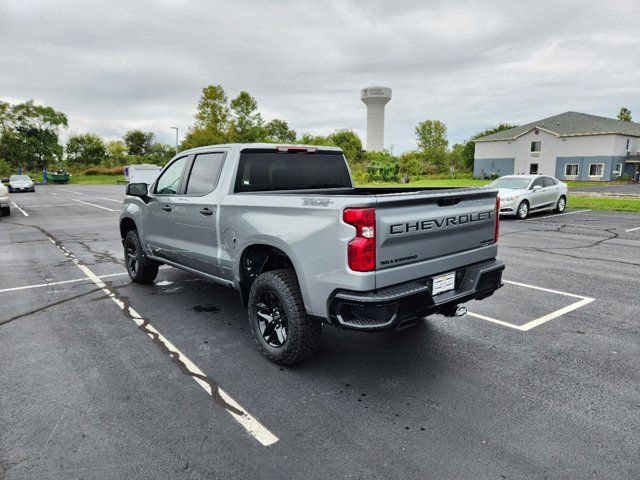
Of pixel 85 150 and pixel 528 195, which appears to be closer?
pixel 528 195

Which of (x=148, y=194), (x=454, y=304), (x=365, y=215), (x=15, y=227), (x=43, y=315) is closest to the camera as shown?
(x=365, y=215)

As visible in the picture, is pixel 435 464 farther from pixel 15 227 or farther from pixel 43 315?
pixel 15 227

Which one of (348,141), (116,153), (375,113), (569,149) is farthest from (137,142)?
(569,149)

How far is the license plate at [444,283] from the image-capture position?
3498mm

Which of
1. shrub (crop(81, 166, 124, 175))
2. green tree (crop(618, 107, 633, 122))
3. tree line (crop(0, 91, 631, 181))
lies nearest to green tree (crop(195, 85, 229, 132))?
tree line (crop(0, 91, 631, 181))

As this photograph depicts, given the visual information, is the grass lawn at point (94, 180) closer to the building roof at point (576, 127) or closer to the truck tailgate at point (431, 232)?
the building roof at point (576, 127)

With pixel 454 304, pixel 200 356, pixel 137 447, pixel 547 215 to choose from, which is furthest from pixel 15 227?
pixel 547 215

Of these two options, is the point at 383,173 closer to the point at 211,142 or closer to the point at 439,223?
the point at 211,142

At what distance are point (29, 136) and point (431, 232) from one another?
270 ft

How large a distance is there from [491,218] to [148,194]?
14.5 feet

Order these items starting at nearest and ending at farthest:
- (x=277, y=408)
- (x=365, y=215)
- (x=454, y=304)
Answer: (x=365, y=215)
(x=277, y=408)
(x=454, y=304)

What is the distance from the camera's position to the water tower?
343ft

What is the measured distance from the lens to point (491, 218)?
13.5 feet

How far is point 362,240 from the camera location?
9.87 feet
